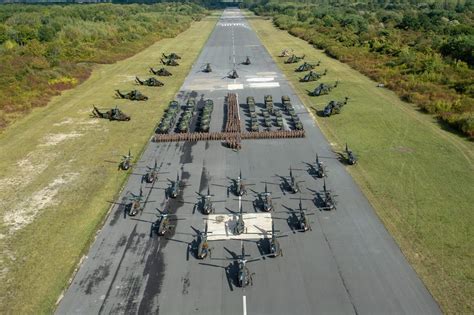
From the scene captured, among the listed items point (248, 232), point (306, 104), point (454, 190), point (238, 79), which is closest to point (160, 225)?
point (248, 232)

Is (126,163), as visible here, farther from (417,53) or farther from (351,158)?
(417,53)

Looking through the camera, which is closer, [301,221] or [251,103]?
[301,221]

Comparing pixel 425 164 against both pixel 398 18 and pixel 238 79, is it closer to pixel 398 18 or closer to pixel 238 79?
pixel 238 79

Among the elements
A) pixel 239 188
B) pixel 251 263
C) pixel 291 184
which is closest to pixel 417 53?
pixel 291 184

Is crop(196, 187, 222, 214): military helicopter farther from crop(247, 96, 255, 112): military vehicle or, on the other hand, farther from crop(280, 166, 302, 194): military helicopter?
crop(247, 96, 255, 112): military vehicle

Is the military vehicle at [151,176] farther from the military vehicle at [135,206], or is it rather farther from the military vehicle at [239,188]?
the military vehicle at [239,188]

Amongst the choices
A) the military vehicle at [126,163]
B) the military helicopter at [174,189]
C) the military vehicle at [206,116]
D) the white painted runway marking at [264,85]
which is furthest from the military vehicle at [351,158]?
the white painted runway marking at [264,85]

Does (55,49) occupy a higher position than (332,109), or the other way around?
(55,49)
